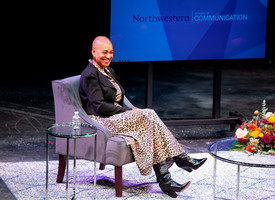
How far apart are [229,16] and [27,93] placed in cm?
383

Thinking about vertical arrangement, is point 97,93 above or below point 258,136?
above

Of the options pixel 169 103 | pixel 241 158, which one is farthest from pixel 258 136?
pixel 169 103

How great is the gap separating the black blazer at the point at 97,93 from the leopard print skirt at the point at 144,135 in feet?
0.25

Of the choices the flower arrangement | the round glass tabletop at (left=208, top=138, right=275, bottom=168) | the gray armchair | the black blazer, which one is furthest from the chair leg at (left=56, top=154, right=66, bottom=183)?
the flower arrangement

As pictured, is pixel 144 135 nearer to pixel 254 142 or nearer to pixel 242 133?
pixel 242 133

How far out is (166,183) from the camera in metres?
4.75

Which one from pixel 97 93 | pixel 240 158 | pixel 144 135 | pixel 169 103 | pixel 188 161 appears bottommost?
pixel 188 161

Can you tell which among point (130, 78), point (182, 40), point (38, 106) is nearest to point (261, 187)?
point (182, 40)

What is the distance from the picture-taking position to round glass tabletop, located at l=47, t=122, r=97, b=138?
424 centimetres

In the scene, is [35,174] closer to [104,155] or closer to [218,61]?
[104,155]

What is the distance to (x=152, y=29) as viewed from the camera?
256 inches

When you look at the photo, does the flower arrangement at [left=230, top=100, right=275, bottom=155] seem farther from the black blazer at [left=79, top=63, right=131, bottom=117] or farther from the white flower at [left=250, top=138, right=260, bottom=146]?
the black blazer at [left=79, top=63, right=131, bottom=117]

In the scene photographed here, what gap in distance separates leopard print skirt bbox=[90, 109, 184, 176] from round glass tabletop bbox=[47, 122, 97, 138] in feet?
1.30

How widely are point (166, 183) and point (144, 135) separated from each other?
17.6 inches
